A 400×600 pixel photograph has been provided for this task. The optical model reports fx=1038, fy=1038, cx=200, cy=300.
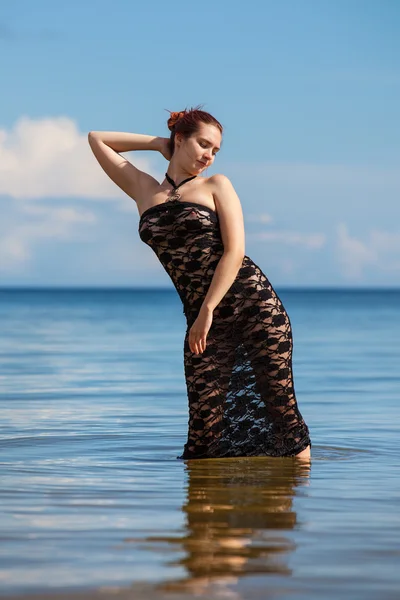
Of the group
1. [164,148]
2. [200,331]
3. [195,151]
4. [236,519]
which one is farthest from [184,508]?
[164,148]

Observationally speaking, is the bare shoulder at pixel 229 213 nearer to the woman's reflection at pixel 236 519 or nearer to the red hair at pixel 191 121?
the red hair at pixel 191 121

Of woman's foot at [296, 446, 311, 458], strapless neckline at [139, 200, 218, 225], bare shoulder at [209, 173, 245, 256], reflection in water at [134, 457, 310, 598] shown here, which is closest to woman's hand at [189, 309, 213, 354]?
bare shoulder at [209, 173, 245, 256]

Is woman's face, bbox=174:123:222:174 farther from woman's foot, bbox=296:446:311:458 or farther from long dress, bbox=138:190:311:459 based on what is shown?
woman's foot, bbox=296:446:311:458

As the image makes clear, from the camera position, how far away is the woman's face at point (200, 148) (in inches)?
202

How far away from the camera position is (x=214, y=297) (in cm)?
504

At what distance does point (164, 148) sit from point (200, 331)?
1002mm

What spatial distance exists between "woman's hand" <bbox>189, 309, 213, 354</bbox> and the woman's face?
0.74 metres

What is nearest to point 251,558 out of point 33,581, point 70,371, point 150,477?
point 33,581

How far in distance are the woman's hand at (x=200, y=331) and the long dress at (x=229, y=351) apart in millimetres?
146

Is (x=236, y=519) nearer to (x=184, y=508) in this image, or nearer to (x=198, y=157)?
(x=184, y=508)

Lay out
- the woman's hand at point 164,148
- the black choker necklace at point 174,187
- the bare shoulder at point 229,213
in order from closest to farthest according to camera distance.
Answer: the bare shoulder at point 229,213
the black choker necklace at point 174,187
the woman's hand at point 164,148

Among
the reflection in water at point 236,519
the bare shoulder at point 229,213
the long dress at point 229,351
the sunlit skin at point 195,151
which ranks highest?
the sunlit skin at point 195,151

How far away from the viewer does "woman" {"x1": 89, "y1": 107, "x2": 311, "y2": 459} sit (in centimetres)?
509

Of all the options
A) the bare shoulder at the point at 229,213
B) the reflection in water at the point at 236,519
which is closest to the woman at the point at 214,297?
the bare shoulder at the point at 229,213
